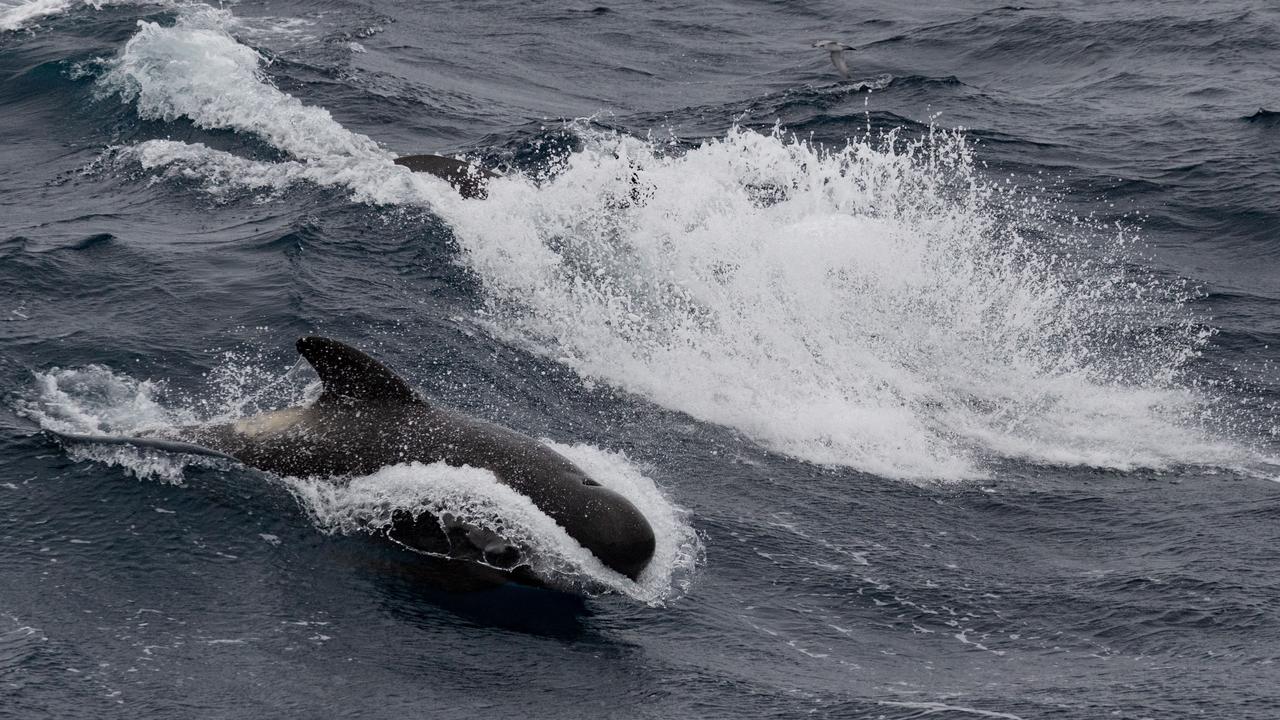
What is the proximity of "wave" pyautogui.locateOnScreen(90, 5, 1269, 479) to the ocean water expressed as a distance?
9 centimetres

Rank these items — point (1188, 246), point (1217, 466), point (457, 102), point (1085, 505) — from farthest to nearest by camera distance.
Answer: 1. point (457, 102)
2. point (1188, 246)
3. point (1217, 466)
4. point (1085, 505)

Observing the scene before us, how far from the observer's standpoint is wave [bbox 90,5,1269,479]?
18984 mm

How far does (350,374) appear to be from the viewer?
1455 cm

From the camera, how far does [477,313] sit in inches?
818

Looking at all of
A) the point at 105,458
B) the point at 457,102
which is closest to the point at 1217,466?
the point at 105,458

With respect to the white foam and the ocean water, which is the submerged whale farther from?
the white foam

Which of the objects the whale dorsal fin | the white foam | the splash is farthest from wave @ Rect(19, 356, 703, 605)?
the splash

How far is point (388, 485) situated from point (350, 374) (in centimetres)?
125

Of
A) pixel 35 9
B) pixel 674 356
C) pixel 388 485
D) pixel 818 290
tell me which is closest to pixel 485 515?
pixel 388 485

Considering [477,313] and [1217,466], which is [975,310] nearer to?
[1217,466]

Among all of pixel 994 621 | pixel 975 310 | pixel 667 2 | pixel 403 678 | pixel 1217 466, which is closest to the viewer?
pixel 403 678

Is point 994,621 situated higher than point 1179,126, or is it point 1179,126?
point 1179,126

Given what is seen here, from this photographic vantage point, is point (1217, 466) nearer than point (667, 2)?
Yes

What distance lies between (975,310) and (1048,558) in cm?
756
